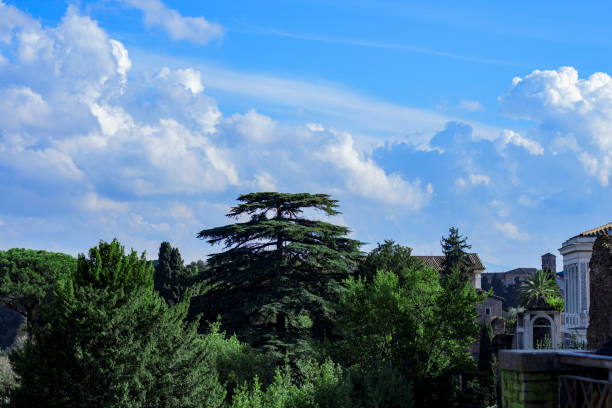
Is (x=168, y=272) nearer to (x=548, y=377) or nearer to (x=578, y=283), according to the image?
(x=578, y=283)

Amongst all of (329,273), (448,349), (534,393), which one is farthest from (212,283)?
(534,393)

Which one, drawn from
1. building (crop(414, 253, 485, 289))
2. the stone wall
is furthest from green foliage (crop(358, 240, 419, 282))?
building (crop(414, 253, 485, 289))

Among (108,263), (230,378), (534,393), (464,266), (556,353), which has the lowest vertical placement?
(230,378)

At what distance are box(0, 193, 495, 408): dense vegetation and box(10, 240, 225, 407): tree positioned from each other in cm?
4

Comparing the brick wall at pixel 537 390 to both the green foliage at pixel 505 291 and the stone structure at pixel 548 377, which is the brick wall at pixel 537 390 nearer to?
the stone structure at pixel 548 377

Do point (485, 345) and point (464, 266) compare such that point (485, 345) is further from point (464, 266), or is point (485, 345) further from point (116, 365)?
point (116, 365)

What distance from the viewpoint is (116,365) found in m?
19.5

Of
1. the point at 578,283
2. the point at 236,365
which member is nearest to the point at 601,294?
the point at 578,283

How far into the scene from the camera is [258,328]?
36.4 meters

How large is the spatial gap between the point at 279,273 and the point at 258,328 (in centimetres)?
344

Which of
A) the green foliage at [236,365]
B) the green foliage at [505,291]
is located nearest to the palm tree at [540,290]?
the green foliage at [505,291]

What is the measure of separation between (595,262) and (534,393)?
13.9 m

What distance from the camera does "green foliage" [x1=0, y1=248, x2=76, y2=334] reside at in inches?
1854

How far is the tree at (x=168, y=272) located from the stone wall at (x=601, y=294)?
41.3 meters
